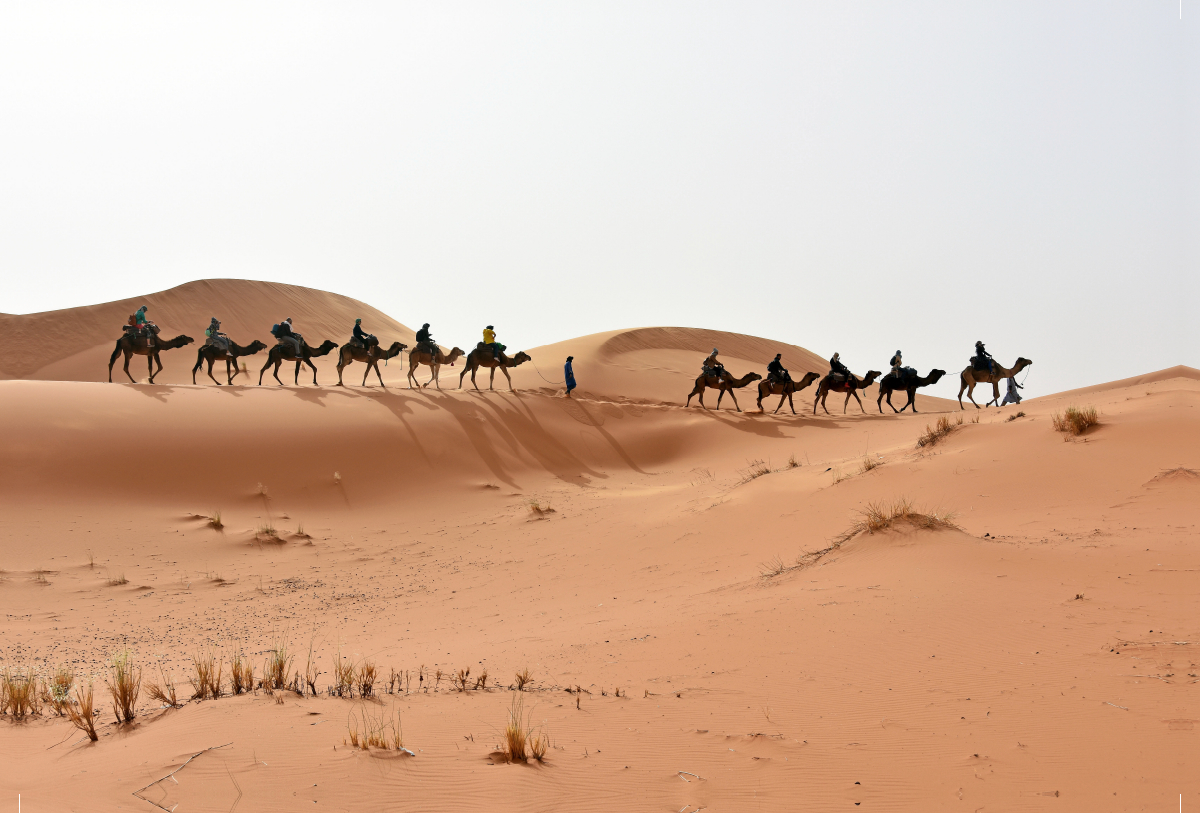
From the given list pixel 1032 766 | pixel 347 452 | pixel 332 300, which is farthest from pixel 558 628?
pixel 332 300

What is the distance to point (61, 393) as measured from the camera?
2178cm

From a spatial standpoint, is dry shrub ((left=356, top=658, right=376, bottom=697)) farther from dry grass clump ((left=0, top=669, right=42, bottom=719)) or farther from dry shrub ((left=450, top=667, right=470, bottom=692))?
dry grass clump ((left=0, top=669, right=42, bottom=719))

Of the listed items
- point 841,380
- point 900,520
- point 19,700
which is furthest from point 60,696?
point 841,380

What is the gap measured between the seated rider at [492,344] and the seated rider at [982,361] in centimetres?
1712

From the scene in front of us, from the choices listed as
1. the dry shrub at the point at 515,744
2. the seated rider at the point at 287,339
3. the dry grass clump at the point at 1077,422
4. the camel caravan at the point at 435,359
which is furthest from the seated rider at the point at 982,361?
the dry shrub at the point at 515,744

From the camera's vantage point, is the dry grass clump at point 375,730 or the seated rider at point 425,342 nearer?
the dry grass clump at point 375,730

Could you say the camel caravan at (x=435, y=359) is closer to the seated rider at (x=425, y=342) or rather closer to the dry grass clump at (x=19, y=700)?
the seated rider at (x=425, y=342)

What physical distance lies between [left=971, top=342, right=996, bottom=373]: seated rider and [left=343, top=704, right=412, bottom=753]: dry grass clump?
27.1 meters

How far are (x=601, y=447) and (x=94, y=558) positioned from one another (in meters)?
15.5

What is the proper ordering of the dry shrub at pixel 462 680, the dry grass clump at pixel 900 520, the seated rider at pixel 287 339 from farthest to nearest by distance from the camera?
1. the seated rider at pixel 287 339
2. the dry grass clump at pixel 900 520
3. the dry shrub at pixel 462 680

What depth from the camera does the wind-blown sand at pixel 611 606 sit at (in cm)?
432

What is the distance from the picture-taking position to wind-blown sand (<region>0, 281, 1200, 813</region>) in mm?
4324

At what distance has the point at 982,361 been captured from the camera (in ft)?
91.7

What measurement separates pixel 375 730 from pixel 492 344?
24855 millimetres
